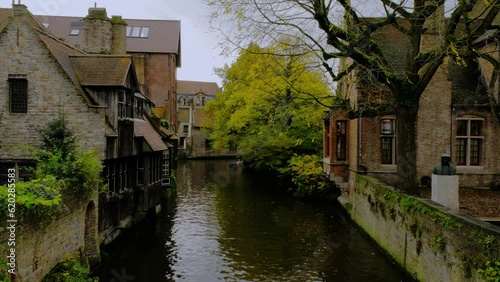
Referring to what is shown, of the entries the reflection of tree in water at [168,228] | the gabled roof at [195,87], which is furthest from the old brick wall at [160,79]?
the gabled roof at [195,87]

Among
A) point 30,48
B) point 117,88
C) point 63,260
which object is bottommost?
point 63,260

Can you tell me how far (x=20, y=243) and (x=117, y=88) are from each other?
7.75 metres

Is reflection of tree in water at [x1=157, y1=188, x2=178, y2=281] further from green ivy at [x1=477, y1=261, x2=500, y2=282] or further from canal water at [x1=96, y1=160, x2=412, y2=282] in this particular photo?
green ivy at [x1=477, y1=261, x2=500, y2=282]

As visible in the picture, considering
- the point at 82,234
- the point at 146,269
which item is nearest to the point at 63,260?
the point at 82,234

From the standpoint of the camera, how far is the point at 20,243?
8180 mm

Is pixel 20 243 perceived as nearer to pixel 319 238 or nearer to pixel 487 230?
pixel 487 230

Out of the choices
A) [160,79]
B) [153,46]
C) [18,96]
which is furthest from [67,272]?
[153,46]

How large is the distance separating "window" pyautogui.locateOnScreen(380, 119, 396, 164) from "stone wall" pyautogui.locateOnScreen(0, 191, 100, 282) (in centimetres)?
1330

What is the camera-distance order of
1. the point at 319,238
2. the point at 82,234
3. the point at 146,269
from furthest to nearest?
the point at 319,238 < the point at 146,269 < the point at 82,234

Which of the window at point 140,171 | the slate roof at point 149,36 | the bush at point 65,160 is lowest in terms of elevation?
the window at point 140,171

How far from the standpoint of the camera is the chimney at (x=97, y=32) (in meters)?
18.4

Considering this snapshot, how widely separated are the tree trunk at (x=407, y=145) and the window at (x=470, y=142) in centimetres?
798

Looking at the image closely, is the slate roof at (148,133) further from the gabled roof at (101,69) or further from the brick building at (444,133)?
the brick building at (444,133)

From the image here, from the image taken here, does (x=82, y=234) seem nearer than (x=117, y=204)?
Yes
